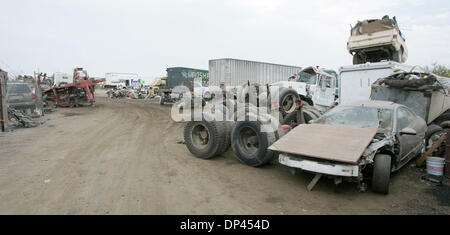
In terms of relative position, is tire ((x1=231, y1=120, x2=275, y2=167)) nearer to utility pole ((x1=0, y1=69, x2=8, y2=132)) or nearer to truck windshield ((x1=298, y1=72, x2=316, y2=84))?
utility pole ((x1=0, y1=69, x2=8, y2=132))

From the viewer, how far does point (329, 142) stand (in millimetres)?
4438

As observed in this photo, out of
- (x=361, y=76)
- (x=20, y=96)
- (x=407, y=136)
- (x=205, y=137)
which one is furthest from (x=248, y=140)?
(x=20, y=96)

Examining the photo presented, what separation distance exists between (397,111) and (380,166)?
178 cm

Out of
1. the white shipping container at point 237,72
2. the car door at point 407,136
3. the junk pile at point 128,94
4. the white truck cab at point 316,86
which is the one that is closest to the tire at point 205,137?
the car door at point 407,136

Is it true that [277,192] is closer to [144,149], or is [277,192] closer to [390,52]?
[144,149]

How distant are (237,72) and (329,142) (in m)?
14.9

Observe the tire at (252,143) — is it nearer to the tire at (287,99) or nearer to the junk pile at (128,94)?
the tire at (287,99)

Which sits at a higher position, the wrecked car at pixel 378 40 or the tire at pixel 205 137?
the wrecked car at pixel 378 40

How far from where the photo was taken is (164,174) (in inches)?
198

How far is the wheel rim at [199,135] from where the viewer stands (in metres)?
6.49

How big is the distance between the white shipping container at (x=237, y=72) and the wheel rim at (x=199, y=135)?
11.5m

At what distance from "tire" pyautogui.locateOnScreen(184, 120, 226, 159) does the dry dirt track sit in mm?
240

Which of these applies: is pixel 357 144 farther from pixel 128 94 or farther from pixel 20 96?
pixel 128 94
